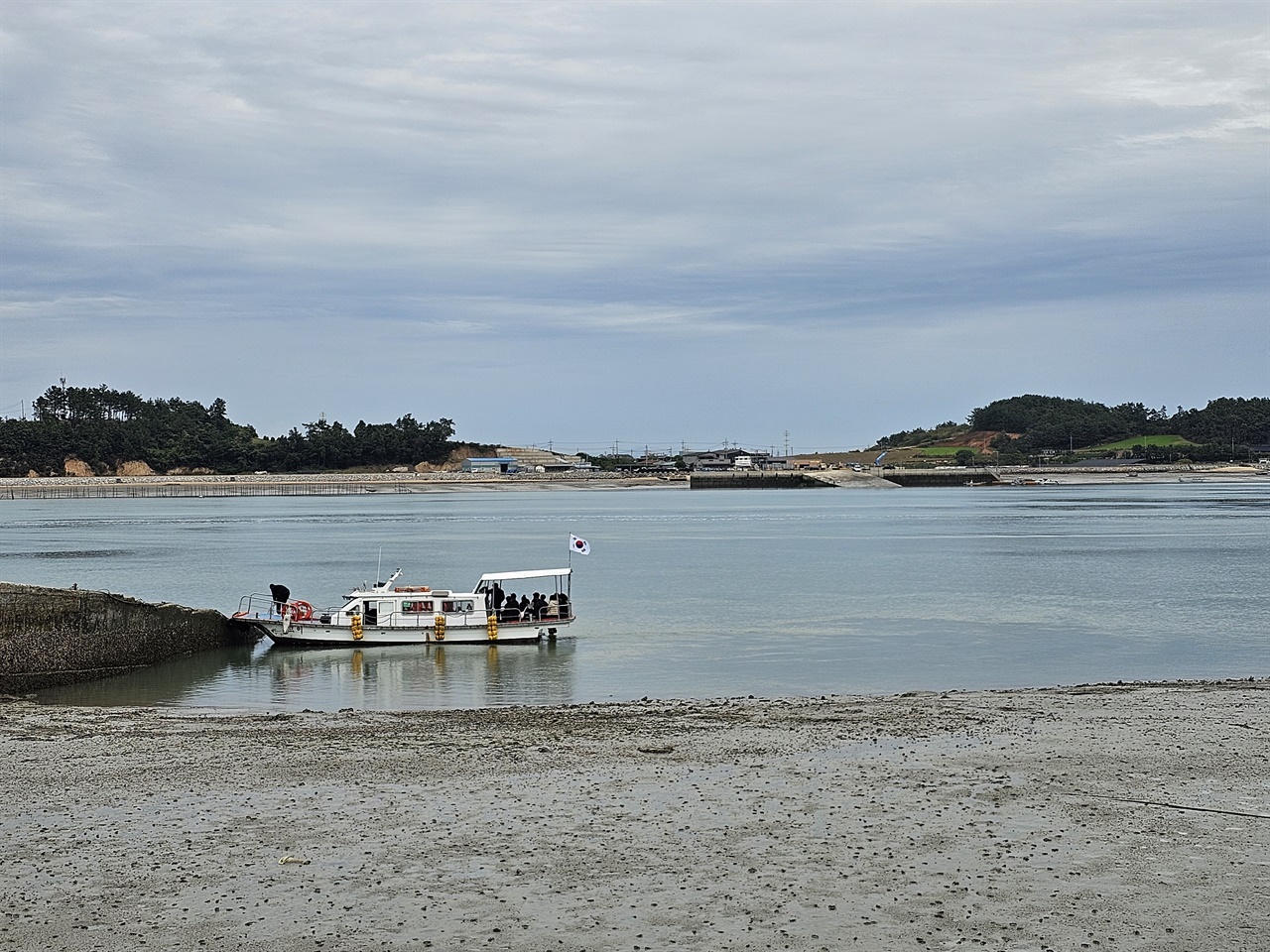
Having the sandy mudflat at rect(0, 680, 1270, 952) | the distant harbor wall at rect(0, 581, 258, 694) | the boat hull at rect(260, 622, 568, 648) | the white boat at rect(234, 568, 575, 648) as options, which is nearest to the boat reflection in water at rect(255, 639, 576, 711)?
the boat hull at rect(260, 622, 568, 648)

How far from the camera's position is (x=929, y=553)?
68.3m

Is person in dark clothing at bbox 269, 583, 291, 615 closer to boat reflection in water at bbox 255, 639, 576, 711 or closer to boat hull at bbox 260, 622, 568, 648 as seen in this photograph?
boat hull at bbox 260, 622, 568, 648

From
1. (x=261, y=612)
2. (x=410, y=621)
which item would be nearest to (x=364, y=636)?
(x=410, y=621)

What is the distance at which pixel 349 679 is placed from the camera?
2998 cm

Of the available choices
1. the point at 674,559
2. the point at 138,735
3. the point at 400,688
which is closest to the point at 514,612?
the point at 400,688

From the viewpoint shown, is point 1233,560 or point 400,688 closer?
point 400,688

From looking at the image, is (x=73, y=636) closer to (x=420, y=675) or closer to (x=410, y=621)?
(x=420, y=675)

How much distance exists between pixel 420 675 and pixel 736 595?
19897mm

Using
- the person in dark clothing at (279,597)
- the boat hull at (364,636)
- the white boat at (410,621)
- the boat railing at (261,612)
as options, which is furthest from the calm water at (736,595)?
the person in dark clothing at (279,597)

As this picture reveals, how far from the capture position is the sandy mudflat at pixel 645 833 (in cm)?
1108

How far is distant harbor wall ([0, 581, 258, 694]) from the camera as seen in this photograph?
1018 inches

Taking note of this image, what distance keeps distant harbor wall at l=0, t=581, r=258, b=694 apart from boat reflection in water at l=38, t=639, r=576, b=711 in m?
0.36

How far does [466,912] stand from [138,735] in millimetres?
10354

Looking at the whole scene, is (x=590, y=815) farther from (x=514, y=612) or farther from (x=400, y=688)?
(x=514, y=612)
